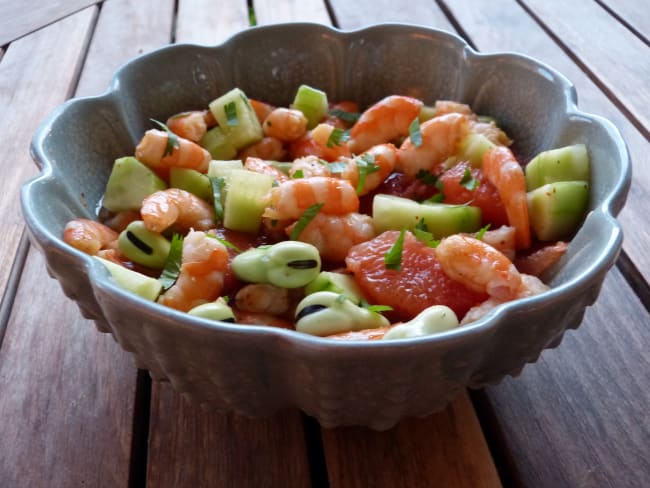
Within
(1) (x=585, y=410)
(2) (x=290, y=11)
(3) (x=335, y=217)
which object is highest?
(3) (x=335, y=217)

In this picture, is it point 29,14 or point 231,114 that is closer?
point 231,114

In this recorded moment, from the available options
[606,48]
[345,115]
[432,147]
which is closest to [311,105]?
[345,115]

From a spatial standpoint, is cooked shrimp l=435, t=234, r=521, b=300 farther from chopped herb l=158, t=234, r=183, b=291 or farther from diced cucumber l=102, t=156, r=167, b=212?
diced cucumber l=102, t=156, r=167, b=212

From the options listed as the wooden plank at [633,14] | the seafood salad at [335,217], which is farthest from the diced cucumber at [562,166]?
the wooden plank at [633,14]

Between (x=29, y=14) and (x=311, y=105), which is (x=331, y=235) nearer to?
(x=311, y=105)

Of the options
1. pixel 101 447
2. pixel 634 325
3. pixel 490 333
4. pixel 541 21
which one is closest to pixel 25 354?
pixel 101 447

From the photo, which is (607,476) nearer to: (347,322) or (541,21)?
(347,322)
